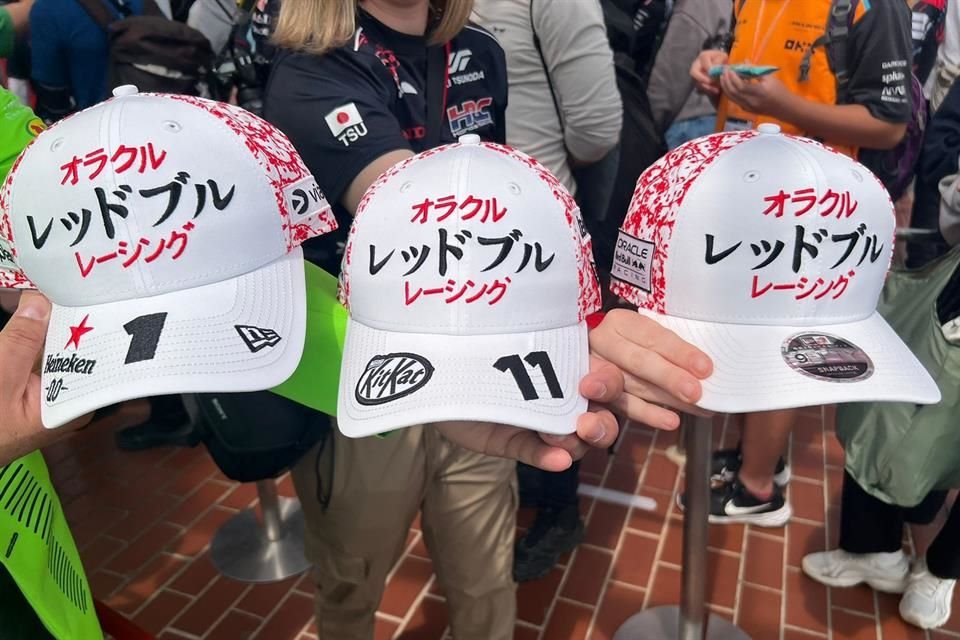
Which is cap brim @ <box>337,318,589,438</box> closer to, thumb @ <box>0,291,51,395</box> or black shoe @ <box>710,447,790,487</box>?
thumb @ <box>0,291,51,395</box>

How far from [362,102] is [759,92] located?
4.20ft

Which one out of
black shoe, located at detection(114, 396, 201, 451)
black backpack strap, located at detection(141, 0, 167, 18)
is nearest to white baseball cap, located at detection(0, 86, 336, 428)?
black backpack strap, located at detection(141, 0, 167, 18)

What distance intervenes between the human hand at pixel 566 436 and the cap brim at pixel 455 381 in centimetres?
2

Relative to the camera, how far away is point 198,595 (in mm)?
Result: 2402

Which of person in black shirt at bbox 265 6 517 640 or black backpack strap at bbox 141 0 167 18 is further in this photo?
black backpack strap at bbox 141 0 167 18

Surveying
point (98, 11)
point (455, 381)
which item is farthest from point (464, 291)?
point (98, 11)

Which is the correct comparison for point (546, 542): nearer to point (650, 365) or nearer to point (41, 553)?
point (650, 365)

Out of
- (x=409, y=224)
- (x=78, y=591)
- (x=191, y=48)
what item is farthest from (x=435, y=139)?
(x=191, y=48)

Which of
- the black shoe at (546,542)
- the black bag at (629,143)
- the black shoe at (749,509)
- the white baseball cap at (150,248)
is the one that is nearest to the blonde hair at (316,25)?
the white baseball cap at (150,248)

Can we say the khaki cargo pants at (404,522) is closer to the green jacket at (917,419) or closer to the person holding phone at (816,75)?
the green jacket at (917,419)

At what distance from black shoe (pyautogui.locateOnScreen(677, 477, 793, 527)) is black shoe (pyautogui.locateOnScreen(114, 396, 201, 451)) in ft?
7.44

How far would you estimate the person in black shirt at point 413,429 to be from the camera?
1.09m

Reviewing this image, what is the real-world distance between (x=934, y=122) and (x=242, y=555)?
2.68 meters

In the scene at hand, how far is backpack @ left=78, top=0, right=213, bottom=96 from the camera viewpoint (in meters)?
2.17
